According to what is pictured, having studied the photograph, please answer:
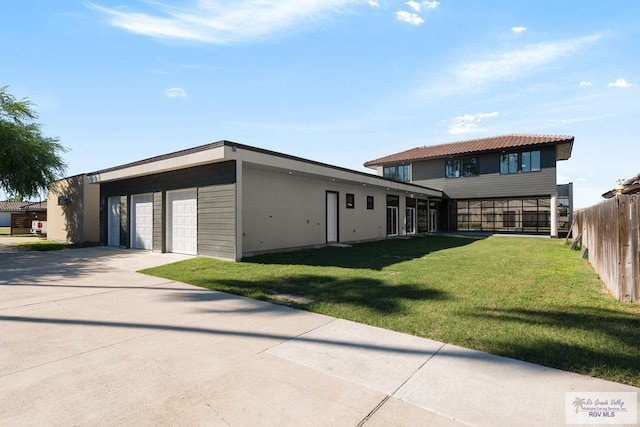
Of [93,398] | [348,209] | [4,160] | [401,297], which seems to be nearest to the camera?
[93,398]

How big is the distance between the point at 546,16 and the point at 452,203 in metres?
22.4

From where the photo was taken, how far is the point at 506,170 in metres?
25.4

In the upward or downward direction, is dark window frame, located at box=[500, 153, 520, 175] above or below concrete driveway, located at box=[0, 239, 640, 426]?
above

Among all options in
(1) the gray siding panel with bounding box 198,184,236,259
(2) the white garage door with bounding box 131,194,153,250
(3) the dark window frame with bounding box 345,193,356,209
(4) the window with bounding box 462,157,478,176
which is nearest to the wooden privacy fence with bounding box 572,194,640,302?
(1) the gray siding panel with bounding box 198,184,236,259

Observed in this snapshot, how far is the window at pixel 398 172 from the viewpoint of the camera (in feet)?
99.6

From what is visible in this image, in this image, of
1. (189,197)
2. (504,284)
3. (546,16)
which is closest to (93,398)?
(504,284)

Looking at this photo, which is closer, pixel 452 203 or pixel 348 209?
pixel 348 209

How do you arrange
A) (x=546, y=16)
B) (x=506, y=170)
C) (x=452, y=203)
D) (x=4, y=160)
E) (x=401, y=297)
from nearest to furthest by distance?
(x=401, y=297)
(x=546, y=16)
(x=4, y=160)
(x=506, y=170)
(x=452, y=203)

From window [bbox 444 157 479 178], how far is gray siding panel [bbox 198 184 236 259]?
21.7m

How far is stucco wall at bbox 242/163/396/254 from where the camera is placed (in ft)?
42.3

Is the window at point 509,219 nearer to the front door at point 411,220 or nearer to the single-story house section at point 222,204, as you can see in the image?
the front door at point 411,220

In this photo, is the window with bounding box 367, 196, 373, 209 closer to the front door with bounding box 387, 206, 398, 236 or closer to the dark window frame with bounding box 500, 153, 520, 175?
the front door with bounding box 387, 206, 398, 236

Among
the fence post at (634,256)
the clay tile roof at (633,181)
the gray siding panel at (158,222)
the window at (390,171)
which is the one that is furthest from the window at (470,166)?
the gray siding panel at (158,222)

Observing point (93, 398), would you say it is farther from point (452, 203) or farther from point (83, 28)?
point (452, 203)
